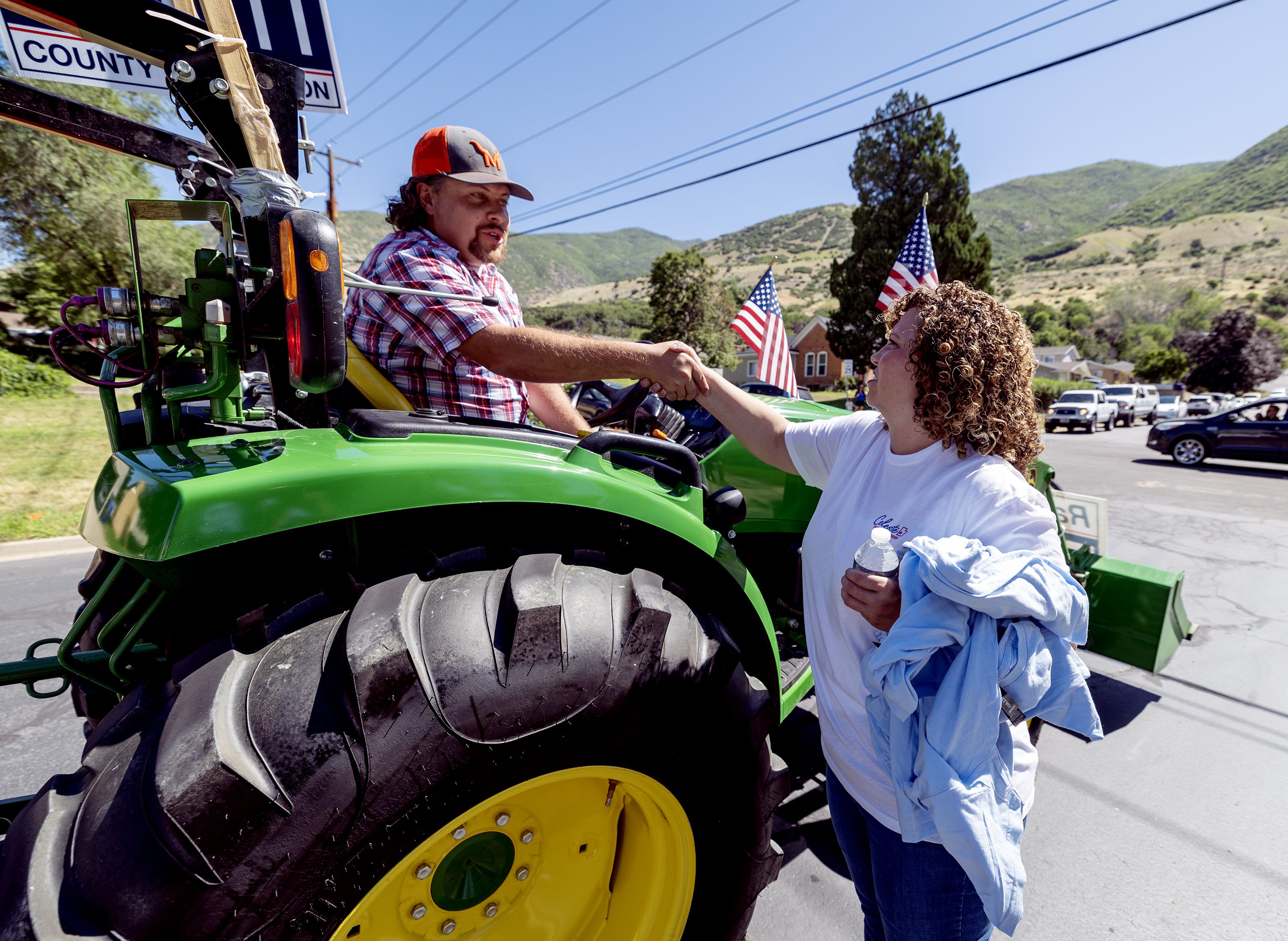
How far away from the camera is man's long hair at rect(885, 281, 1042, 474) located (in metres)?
1.34

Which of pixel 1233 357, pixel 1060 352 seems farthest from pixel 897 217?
pixel 1060 352

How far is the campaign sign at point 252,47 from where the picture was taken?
3623 millimetres

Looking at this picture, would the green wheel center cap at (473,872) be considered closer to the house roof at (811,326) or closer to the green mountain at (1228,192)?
the house roof at (811,326)

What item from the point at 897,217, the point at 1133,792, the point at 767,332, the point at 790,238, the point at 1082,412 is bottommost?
the point at 1082,412

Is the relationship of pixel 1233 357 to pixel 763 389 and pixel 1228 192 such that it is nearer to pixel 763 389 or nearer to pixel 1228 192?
pixel 763 389

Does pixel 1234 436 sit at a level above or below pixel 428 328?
below

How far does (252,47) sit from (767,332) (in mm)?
4949

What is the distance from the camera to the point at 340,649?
103 cm

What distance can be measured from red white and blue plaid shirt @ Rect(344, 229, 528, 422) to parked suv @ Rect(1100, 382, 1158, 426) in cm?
2985

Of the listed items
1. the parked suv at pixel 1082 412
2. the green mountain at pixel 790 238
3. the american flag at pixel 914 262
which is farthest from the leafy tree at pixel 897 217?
the green mountain at pixel 790 238

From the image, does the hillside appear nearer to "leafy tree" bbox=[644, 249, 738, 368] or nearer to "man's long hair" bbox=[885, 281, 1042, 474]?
"leafy tree" bbox=[644, 249, 738, 368]

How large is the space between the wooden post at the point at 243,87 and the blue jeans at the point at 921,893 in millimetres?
1970

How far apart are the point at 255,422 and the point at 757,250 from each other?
18085 cm

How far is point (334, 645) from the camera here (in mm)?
1041
